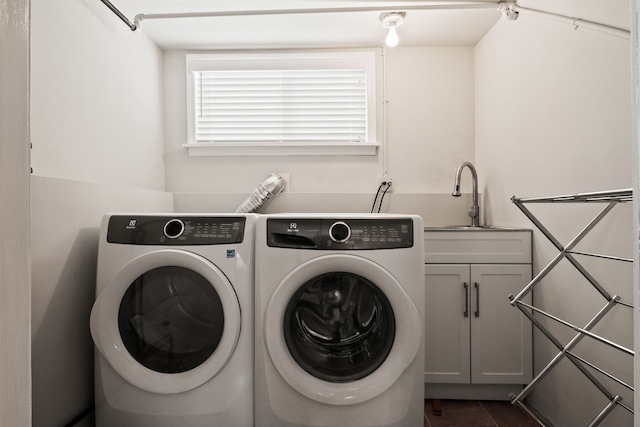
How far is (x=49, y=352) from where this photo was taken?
148 centimetres

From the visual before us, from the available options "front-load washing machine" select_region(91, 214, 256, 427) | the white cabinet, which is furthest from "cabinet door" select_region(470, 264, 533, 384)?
"front-load washing machine" select_region(91, 214, 256, 427)

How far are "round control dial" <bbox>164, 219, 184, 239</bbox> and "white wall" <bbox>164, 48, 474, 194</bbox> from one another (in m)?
1.16

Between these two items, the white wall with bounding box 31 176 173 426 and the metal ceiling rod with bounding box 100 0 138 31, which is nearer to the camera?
the white wall with bounding box 31 176 173 426

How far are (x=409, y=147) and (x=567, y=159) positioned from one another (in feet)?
3.72

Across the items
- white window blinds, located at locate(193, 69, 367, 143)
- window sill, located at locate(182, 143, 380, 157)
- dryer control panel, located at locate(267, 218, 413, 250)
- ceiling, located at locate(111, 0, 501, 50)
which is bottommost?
dryer control panel, located at locate(267, 218, 413, 250)

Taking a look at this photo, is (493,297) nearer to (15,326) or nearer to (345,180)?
(345,180)

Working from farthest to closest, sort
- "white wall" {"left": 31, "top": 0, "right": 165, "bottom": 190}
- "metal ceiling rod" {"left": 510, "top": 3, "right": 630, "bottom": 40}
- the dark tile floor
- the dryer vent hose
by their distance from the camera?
the dryer vent hose < the dark tile floor < "white wall" {"left": 31, "top": 0, "right": 165, "bottom": 190} < "metal ceiling rod" {"left": 510, "top": 3, "right": 630, "bottom": 40}

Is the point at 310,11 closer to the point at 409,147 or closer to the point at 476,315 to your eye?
the point at 409,147

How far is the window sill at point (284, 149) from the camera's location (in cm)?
271

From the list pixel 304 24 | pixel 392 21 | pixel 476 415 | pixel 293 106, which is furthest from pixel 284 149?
pixel 476 415

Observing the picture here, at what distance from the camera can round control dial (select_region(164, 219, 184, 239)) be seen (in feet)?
5.13

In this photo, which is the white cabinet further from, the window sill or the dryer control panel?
the window sill

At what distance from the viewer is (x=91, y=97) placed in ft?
6.19

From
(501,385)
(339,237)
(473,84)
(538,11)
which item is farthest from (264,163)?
(501,385)
